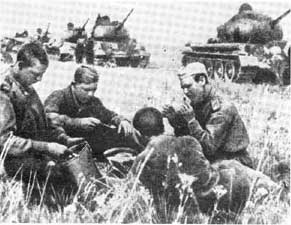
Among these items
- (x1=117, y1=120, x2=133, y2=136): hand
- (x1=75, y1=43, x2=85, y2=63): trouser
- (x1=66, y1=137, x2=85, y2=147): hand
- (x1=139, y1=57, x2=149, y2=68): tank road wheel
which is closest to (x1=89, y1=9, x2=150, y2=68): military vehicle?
(x1=139, y1=57, x2=149, y2=68): tank road wheel

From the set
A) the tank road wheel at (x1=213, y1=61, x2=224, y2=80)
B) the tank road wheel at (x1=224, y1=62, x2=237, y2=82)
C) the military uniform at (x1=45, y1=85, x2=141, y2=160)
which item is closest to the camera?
the military uniform at (x1=45, y1=85, x2=141, y2=160)

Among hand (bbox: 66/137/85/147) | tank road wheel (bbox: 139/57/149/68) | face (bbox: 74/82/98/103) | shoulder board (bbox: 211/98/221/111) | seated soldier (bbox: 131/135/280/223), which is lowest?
seated soldier (bbox: 131/135/280/223)

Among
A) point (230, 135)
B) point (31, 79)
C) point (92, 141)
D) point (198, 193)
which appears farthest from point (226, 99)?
point (31, 79)

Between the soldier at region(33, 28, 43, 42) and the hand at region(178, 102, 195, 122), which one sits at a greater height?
the soldier at region(33, 28, 43, 42)

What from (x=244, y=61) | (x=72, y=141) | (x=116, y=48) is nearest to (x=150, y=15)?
(x=72, y=141)

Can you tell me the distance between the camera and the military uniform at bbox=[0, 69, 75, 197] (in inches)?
167

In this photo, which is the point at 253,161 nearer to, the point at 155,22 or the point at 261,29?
the point at 155,22

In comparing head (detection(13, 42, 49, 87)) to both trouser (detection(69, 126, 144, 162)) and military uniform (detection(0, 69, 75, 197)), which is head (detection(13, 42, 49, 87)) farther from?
trouser (detection(69, 126, 144, 162))

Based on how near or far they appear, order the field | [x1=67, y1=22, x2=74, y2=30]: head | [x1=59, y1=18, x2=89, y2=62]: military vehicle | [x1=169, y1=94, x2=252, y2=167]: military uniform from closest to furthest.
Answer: the field, [x1=169, y1=94, x2=252, y2=167]: military uniform, [x1=67, y1=22, x2=74, y2=30]: head, [x1=59, y1=18, x2=89, y2=62]: military vehicle

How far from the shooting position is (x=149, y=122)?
15.8 feet

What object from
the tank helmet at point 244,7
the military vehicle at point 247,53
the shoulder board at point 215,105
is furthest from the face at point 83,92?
the military vehicle at point 247,53

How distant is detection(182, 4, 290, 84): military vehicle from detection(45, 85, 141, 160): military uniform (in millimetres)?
2109

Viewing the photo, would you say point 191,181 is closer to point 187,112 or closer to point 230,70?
point 187,112

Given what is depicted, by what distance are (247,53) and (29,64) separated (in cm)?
423
